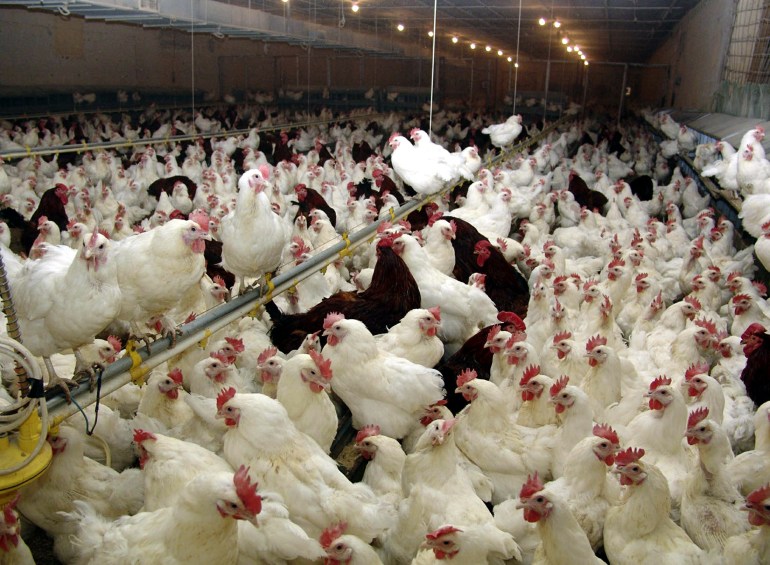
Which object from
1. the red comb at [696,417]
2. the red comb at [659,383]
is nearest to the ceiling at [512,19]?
the red comb at [659,383]

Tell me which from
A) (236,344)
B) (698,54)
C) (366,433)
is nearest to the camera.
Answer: (366,433)

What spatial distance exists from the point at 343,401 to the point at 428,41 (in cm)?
2318

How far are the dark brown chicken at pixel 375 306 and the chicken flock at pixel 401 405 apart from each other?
0.02 metres

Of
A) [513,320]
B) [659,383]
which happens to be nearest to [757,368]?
[659,383]

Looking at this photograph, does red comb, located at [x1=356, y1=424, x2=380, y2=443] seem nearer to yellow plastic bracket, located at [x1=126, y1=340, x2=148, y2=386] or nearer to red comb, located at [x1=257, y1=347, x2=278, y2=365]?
red comb, located at [x1=257, y1=347, x2=278, y2=365]

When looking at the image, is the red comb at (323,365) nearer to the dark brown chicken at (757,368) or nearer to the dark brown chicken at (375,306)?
the dark brown chicken at (375,306)

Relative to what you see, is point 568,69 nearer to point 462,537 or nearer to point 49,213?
point 49,213

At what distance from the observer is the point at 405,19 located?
729 inches

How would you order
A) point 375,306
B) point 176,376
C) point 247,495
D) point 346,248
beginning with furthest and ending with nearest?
point 346,248 → point 375,306 → point 176,376 → point 247,495

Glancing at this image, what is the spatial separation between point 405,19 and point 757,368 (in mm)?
16656

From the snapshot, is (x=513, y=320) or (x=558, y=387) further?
(x=513, y=320)

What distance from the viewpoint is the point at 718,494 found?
10.1ft

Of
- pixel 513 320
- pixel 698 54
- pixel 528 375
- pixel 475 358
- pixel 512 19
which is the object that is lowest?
pixel 475 358

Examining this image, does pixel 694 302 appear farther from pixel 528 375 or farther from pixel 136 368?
pixel 136 368
